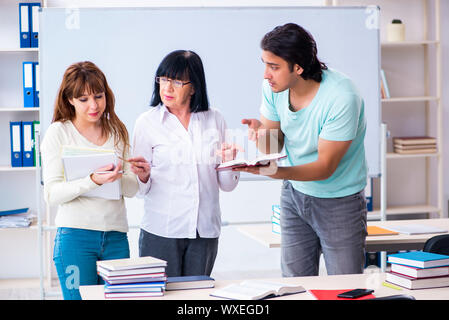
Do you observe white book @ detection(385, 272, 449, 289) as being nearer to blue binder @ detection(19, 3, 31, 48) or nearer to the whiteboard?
the whiteboard

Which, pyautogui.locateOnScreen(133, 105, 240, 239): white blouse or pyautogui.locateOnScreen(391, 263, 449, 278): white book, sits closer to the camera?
pyautogui.locateOnScreen(391, 263, 449, 278): white book

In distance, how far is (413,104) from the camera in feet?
16.1

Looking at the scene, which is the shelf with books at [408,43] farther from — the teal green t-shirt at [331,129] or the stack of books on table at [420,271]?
the stack of books on table at [420,271]

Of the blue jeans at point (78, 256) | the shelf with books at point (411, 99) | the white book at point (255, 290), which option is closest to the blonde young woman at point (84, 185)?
the blue jeans at point (78, 256)

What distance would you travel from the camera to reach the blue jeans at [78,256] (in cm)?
210

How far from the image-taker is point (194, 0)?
4.60 m

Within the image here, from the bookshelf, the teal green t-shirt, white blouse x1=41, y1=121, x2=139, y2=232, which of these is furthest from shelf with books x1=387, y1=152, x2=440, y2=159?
white blouse x1=41, y1=121, x2=139, y2=232

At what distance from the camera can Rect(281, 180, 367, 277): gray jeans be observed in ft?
7.20

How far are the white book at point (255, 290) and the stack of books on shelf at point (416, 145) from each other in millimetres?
3059

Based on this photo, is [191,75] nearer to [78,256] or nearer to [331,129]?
[331,129]

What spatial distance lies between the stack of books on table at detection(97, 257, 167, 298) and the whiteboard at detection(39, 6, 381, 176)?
6.13ft
